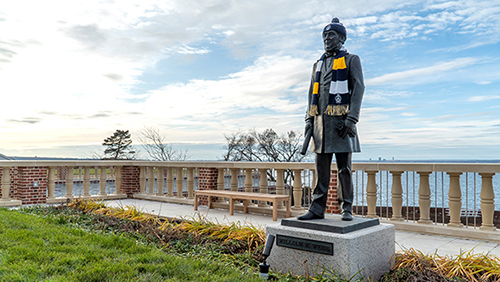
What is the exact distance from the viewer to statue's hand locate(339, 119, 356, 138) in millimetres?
4277

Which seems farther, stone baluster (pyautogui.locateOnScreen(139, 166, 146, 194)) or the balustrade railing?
stone baluster (pyautogui.locateOnScreen(139, 166, 146, 194))

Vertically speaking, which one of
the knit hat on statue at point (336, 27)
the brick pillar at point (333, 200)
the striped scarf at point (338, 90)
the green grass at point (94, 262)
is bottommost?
the green grass at point (94, 262)

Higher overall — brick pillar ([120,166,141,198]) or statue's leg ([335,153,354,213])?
statue's leg ([335,153,354,213])

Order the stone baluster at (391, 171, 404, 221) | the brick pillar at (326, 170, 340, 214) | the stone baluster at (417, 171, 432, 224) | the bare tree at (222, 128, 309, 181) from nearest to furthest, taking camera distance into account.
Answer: the stone baluster at (417, 171, 432, 224) → the stone baluster at (391, 171, 404, 221) → the brick pillar at (326, 170, 340, 214) → the bare tree at (222, 128, 309, 181)

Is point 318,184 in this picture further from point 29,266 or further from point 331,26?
point 29,266

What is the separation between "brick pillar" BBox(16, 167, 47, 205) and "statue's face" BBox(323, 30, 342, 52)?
A: 9497 mm

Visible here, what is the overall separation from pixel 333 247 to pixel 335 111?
1.52 meters

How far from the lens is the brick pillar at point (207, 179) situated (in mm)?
10016

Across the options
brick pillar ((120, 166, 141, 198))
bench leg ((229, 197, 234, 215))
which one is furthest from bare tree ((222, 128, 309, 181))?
bench leg ((229, 197, 234, 215))

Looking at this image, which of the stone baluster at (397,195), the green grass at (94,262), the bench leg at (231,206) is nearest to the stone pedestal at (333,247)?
the green grass at (94,262)

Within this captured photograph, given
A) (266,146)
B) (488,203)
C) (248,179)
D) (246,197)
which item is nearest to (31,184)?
(248,179)

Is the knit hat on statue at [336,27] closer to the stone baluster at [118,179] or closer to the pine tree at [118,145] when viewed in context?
the stone baluster at [118,179]

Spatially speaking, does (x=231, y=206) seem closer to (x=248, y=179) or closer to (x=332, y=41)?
(x=248, y=179)

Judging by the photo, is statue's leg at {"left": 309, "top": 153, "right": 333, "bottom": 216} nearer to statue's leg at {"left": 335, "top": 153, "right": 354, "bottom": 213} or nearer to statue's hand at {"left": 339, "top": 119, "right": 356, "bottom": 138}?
statue's leg at {"left": 335, "top": 153, "right": 354, "bottom": 213}
